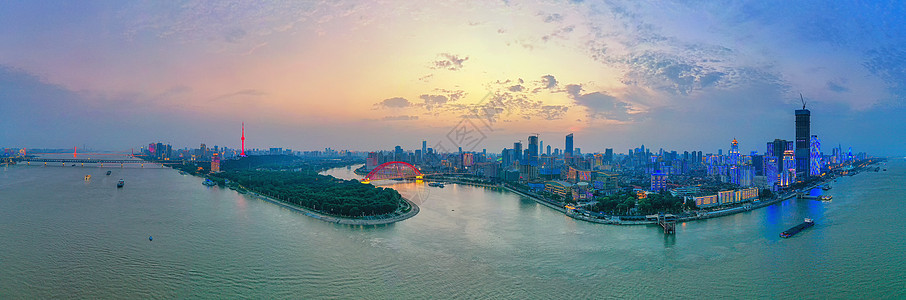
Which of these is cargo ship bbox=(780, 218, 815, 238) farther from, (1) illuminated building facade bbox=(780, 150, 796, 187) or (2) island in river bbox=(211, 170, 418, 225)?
(1) illuminated building facade bbox=(780, 150, 796, 187)

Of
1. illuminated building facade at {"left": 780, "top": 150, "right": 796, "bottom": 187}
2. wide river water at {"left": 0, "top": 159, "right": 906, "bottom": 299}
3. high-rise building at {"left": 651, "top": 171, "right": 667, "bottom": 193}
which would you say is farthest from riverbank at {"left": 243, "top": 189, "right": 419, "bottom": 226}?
illuminated building facade at {"left": 780, "top": 150, "right": 796, "bottom": 187}

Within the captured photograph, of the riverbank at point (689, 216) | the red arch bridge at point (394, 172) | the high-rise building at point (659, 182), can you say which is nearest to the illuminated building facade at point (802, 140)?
the riverbank at point (689, 216)

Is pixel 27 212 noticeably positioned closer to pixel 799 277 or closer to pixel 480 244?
pixel 480 244

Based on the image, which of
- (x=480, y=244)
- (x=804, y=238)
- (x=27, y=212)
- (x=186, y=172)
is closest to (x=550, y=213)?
(x=480, y=244)

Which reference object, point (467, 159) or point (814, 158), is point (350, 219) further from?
point (814, 158)

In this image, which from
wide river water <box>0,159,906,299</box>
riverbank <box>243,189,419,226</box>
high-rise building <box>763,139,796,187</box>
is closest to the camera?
wide river water <box>0,159,906,299</box>

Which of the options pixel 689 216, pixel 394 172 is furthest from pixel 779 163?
pixel 394 172

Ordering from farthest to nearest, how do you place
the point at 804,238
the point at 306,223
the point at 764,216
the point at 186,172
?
the point at 186,172
the point at 764,216
the point at 306,223
the point at 804,238
